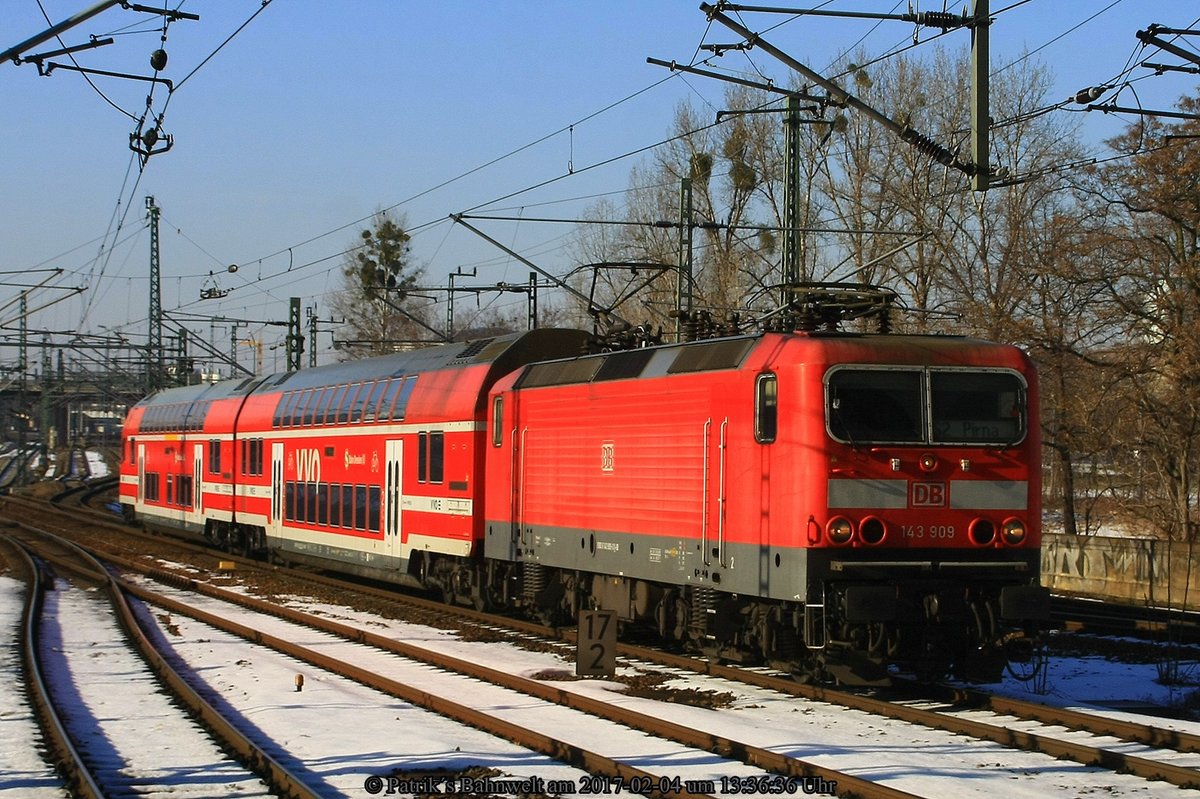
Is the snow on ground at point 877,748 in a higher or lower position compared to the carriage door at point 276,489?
lower

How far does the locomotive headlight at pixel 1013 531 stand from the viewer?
13430 millimetres

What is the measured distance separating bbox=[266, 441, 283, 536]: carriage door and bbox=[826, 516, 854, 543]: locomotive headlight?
756 inches

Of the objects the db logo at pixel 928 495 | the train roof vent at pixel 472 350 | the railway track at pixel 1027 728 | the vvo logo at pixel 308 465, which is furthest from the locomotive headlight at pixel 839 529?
the vvo logo at pixel 308 465

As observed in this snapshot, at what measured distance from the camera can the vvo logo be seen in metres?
28.1

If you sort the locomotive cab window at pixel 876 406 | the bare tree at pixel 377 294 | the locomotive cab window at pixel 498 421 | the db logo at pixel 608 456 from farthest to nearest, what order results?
1. the bare tree at pixel 377 294
2. the locomotive cab window at pixel 498 421
3. the db logo at pixel 608 456
4. the locomotive cab window at pixel 876 406

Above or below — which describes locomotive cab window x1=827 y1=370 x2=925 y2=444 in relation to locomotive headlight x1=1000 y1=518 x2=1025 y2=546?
above

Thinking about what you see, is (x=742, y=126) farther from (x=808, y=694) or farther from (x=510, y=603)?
(x=808, y=694)

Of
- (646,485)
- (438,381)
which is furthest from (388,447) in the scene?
(646,485)

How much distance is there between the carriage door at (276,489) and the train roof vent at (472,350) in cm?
880

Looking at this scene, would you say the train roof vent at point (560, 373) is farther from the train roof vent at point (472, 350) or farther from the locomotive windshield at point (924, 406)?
the locomotive windshield at point (924, 406)

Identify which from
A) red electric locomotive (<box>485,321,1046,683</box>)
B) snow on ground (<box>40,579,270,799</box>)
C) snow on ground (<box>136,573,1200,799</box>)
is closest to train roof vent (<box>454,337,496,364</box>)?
snow on ground (<box>40,579,270,799</box>)

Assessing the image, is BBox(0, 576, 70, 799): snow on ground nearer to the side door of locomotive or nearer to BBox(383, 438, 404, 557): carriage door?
BBox(383, 438, 404, 557): carriage door

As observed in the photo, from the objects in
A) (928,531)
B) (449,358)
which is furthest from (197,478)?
(928,531)

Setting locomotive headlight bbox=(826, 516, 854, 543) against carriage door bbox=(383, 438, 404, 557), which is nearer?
locomotive headlight bbox=(826, 516, 854, 543)
